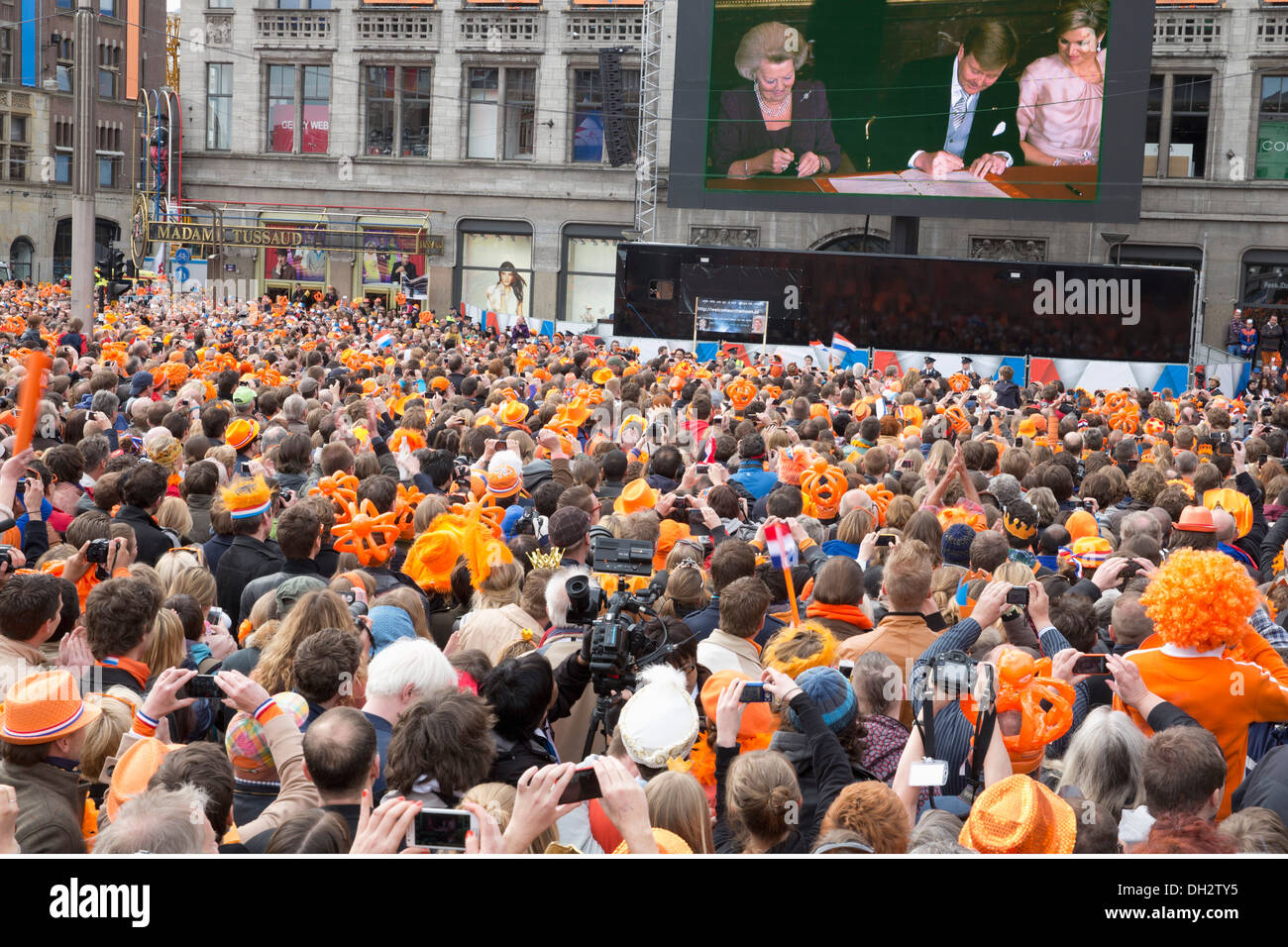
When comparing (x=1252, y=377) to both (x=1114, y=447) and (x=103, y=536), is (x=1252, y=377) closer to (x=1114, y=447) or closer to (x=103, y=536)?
(x=1114, y=447)

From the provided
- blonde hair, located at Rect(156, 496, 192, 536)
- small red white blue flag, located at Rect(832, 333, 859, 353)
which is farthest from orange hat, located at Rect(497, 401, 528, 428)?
small red white blue flag, located at Rect(832, 333, 859, 353)

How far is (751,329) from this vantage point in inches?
1240

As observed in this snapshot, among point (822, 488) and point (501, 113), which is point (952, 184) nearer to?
point (501, 113)

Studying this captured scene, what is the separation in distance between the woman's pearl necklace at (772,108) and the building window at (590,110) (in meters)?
6.77

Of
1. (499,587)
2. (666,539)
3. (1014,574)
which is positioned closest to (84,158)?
(666,539)

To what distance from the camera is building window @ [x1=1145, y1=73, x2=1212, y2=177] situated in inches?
1447

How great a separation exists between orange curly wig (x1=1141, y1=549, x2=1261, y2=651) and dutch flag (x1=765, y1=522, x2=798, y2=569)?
2051 mm

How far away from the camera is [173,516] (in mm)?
7891

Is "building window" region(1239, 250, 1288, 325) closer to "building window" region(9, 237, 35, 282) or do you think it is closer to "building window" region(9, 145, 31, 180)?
"building window" region(9, 237, 35, 282)

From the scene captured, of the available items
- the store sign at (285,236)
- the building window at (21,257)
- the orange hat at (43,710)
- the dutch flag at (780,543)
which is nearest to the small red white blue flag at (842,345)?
the store sign at (285,236)

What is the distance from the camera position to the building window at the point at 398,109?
4256cm

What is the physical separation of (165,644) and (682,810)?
2641 millimetres

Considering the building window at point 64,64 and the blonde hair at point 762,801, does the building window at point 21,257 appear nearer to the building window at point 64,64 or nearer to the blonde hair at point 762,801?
the building window at point 64,64
